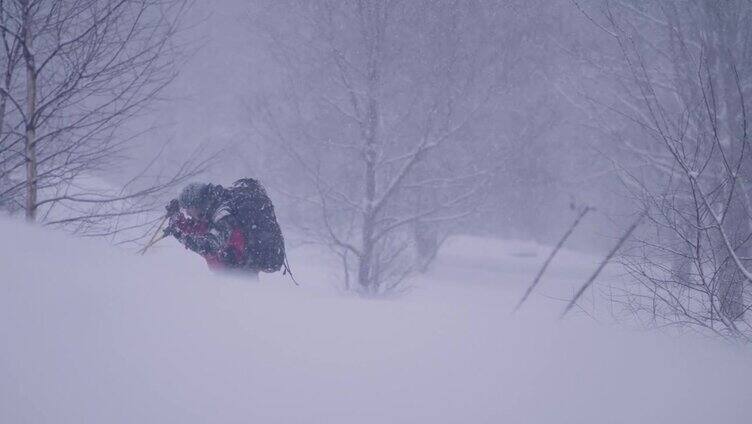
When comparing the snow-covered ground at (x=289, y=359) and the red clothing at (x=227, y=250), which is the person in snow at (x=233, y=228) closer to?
the red clothing at (x=227, y=250)

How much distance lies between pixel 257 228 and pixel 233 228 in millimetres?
174

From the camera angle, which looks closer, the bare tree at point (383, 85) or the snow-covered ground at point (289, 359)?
the snow-covered ground at point (289, 359)

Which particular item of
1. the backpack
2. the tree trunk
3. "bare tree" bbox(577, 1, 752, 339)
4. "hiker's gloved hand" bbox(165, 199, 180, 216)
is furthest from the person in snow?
"bare tree" bbox(577, 1, 752, 339)

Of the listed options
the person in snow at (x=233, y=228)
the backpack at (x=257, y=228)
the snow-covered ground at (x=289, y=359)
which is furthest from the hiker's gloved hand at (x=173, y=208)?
the snow-covered ground at (x=289, y=359)

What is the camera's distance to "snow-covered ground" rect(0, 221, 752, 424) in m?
1.55

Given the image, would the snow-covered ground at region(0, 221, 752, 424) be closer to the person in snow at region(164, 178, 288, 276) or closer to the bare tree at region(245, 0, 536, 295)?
the person in snow at region(164, 178, 288, 276)

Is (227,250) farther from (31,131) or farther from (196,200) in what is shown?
(31,131)

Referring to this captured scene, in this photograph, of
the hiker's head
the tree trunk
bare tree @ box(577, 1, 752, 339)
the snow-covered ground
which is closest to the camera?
the snow-covered ground

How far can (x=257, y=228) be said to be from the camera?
3281mm

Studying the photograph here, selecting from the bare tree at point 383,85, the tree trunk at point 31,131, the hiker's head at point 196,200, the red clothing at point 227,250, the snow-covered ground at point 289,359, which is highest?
the bare tree at point 383,85

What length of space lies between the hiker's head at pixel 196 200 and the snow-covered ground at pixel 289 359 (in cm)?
86

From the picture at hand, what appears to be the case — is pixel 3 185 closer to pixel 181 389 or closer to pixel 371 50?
pixel 181 389

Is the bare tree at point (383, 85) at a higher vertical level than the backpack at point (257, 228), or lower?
higher

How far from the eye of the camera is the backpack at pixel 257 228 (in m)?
3.25
